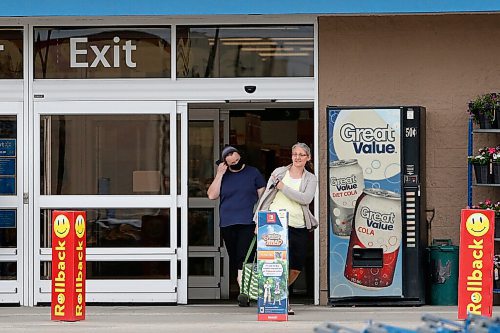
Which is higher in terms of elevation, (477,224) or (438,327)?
(477,224)

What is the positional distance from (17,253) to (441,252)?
4.83 m

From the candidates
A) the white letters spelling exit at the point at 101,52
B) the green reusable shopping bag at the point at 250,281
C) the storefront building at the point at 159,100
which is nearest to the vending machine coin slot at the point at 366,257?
the storefront building at the point at 159,100

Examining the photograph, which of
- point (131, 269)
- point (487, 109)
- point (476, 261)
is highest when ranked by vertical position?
point (487, 109)

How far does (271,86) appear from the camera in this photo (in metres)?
13.4

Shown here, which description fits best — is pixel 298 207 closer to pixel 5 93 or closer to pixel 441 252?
pixel 441 252

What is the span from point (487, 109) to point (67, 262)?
4.91 m

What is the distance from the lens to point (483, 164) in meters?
12.8

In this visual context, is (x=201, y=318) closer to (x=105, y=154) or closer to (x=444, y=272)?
(x=105, y=154)

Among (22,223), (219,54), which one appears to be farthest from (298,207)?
(22,223)

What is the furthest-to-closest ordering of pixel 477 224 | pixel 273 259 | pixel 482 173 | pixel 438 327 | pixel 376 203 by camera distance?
pixel 376 203 < pixel 482 173 < pixel 273 259 < pixel 477 224 < pixel 438 327

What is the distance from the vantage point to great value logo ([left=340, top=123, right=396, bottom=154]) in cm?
1296

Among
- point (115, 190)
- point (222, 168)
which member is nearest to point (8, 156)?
point (115, 190)

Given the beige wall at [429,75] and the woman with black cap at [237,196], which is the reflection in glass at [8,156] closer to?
the woman with black cap at [237,196]

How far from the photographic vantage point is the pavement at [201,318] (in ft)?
35.7
